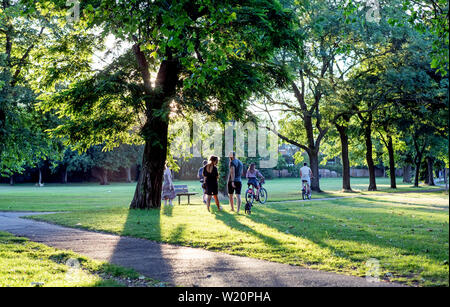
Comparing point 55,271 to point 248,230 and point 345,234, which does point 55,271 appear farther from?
point 345,234

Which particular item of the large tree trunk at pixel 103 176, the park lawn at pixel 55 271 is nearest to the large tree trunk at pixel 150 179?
the park lawn at pixel 55 271

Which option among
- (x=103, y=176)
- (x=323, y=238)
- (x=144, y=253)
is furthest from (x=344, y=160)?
(x=103, y=176)

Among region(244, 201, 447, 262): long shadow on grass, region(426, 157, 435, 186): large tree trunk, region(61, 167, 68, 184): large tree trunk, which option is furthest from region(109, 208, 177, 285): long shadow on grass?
region(61, 167, 68, 184): large tree trunk

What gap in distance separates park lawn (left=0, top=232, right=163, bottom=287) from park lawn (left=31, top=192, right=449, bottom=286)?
2.19 meters

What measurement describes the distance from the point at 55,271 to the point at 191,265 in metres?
1.94

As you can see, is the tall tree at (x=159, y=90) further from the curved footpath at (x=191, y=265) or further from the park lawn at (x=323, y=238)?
the curved footpath at (x=191, y=265)

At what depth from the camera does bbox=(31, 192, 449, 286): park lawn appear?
595 centimetres

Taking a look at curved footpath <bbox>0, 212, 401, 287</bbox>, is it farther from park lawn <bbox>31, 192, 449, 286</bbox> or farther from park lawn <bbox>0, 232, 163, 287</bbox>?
park lawn <bbox>31, 192, 449, 286</bbox>

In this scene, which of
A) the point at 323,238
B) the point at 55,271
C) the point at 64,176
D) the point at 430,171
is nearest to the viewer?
the point at 55,271

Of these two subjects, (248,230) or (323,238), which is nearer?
(323,238)

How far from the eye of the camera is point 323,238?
28.1 ft

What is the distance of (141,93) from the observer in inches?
607

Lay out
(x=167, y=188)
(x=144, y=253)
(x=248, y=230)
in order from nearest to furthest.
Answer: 1. (x=144, y=253)
2. (x=248, y=230)
3. (x=167, y=188)

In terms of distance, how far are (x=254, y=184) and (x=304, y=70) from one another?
13280mm
